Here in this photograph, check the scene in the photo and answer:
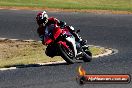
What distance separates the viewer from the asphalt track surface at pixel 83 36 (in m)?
14.0

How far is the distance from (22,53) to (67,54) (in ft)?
13.8

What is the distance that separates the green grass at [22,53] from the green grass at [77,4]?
1441 cm

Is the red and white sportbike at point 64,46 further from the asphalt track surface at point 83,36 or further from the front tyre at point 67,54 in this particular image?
the asphalt track surface at point 83,36

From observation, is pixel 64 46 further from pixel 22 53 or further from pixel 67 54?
pixel 22 53

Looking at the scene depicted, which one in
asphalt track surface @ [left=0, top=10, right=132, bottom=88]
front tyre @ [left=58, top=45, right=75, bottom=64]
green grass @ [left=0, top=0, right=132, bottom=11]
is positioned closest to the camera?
asphalt track surface @ [left=0, top=10, right=132, bottom=88]

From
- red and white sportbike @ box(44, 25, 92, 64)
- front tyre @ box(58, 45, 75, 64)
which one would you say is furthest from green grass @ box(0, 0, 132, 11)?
front tyre @ box(58, 45, 75, 64)

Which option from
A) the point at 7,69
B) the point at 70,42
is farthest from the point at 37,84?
the point at 70,42

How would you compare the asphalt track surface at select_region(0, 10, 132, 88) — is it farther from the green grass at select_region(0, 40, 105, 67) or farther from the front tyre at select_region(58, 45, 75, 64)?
the green grass at select_region(0, 40, 105, 67)

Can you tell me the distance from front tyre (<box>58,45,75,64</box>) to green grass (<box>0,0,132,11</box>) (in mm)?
20013

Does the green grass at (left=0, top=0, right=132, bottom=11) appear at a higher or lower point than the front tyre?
lower

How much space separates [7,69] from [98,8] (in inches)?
845

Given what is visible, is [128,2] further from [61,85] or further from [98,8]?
[61,85]

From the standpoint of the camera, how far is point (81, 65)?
16500mm

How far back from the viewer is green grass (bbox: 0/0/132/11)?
3771 centimetres
